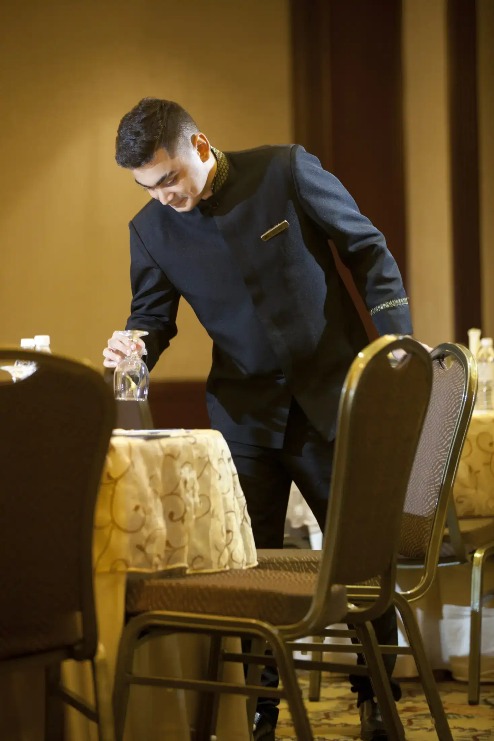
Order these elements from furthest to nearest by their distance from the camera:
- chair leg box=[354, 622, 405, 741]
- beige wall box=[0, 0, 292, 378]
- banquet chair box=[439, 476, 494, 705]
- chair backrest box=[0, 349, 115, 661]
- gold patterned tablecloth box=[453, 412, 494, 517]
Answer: beige wall box=[0, 0, 292, 378], gold patterned tablecloth box=[453, 412, 494, 517], banquet chair box=[439, 476, 494, 705], chair leg box=[354, 622, 405, 741], chair backrest box=[0, 349, 115, 661]

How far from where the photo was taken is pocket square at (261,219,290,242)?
2.54 m

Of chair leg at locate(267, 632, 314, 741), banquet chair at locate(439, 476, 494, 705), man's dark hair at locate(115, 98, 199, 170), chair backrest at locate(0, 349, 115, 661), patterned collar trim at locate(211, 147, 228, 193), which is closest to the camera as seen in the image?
chair backrest at locate(0, 349, 115, 661)

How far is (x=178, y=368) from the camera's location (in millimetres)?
5000

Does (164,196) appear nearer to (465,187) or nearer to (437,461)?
(437,461)

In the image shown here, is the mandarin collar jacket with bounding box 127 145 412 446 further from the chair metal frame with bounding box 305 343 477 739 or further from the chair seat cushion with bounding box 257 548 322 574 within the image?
the chair seat cushion with bounding box 257 548 322 574

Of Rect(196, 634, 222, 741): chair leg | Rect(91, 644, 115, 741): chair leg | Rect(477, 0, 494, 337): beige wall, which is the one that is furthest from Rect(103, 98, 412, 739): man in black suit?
Rect(477, 0, 494, 337): beige wall

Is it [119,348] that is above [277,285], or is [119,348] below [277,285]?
below

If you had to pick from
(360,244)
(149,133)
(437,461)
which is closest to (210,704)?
(437,461)

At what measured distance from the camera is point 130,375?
7.58ft

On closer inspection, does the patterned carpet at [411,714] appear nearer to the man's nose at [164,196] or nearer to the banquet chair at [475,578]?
the banquet chair at [475,578]

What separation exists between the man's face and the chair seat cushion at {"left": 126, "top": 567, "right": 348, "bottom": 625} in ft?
3.26

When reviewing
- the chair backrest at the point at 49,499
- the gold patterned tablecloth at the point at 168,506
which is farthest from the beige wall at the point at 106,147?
the chair backrest at the point at 49,499

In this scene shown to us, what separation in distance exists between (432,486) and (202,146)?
0.92 m

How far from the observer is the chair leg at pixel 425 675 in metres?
2.00
